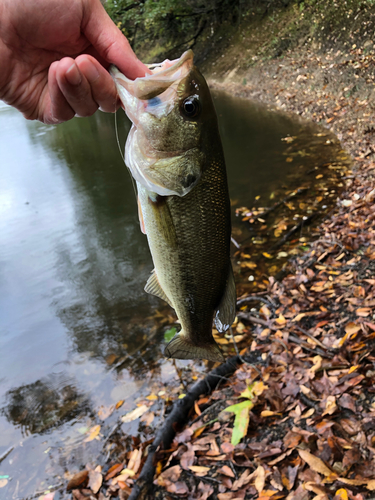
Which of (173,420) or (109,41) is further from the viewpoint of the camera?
(173,420)

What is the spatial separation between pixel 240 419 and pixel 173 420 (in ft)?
2.55

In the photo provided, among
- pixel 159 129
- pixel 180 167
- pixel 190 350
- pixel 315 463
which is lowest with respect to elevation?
pixel 315 463

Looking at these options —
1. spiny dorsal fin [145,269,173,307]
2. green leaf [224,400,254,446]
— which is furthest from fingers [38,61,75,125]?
green leaf [224,400,254,446]

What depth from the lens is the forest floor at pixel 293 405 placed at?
277 centimetres

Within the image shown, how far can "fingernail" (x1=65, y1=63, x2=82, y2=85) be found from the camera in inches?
70.7

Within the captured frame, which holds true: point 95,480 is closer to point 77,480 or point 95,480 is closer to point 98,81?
point 77,480

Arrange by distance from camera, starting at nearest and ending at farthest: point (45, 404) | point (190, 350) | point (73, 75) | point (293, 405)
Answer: point (73, 75) → point (190, 350) → point (293, 405) → point (45, 404)

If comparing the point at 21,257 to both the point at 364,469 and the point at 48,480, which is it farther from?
the point at 364,469

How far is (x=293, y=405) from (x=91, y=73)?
3.05 metres

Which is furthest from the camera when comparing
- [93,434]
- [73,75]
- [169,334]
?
[169,334]

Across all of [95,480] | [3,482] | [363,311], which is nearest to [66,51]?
[363,311]

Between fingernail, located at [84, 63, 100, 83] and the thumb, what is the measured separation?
0.67ft

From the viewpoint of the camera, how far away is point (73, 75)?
1.82 metres

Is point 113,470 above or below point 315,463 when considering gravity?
below
